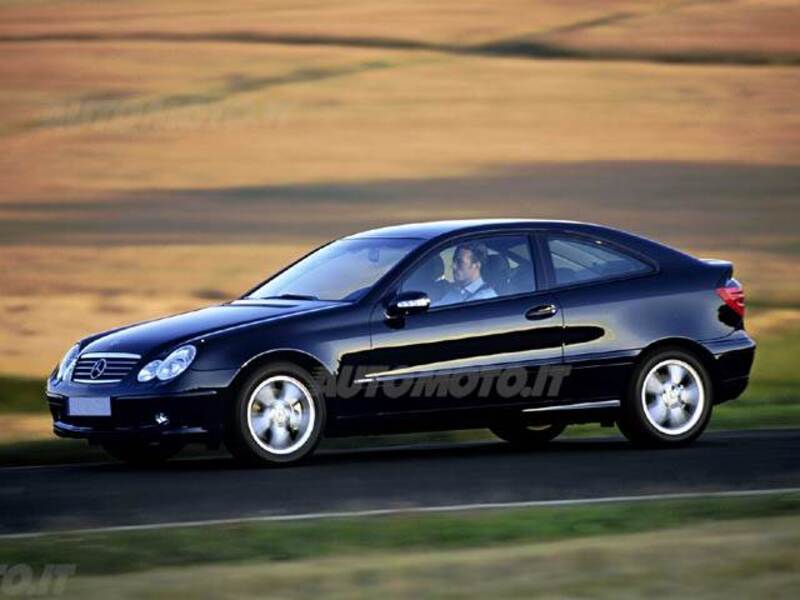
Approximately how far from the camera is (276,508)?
10.1m

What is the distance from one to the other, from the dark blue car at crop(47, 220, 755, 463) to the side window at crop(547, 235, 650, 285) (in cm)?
1

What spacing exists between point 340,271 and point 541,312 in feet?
4.37

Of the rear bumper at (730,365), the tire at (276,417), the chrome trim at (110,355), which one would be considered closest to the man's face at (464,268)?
the tire at (276,417)

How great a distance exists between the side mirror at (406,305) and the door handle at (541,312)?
0.73 metres

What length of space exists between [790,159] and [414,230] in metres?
17.4

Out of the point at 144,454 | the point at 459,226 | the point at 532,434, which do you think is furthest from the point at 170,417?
the point at 532,434

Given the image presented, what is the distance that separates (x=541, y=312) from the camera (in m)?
12.9

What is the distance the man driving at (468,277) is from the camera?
41.8 feet

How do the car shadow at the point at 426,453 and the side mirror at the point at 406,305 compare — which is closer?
the side mirror at the point at 406,305

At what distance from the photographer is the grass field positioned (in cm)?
723

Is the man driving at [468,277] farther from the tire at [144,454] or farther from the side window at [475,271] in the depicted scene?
the tire at [144,454]

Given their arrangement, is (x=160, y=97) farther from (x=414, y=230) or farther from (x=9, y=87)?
(x=414, y=230)

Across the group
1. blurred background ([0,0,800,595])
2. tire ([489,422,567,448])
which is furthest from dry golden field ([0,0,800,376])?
tire ([489,422,567,448])

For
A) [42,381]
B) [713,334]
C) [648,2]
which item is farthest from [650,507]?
[648,2]
